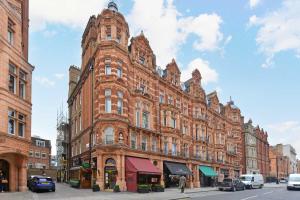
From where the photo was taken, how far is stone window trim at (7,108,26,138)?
94.0 feet

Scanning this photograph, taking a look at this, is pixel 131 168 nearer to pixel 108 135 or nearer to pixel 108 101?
pixel 108 135

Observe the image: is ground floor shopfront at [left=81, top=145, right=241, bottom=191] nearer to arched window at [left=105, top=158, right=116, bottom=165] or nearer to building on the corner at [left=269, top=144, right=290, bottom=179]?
arched window at [left=105, top=158, right=116, bottom=165]

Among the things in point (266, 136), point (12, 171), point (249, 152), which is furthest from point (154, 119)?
point (266, 136)

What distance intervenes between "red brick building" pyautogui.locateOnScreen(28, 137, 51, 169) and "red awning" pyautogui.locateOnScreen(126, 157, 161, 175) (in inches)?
1778

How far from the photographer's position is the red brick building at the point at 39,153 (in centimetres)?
8106

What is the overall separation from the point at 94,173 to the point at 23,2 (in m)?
18.8

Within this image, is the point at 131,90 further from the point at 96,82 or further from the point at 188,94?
the point at 188,94

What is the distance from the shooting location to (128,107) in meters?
41.2

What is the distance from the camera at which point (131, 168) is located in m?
38.1

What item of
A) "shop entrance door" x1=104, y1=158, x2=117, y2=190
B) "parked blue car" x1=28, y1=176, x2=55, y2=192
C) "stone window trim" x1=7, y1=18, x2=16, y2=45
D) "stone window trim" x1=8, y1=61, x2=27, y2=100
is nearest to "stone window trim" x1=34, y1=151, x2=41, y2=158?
"shop entrance door" x1=104, y1=158, x2=117, y2=190

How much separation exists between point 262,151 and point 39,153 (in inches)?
2246

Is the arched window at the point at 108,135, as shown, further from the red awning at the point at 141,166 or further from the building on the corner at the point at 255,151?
the building on the corner at the point at 255,151

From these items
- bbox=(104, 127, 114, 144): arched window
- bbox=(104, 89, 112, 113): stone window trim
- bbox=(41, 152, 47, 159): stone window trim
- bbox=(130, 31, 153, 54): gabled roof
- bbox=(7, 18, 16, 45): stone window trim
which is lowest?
bbox=(41, 152, 47, 159): stone window trim

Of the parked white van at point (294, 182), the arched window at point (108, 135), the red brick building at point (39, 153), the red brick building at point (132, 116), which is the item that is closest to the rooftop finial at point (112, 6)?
the red brick building at point (132, 116)
